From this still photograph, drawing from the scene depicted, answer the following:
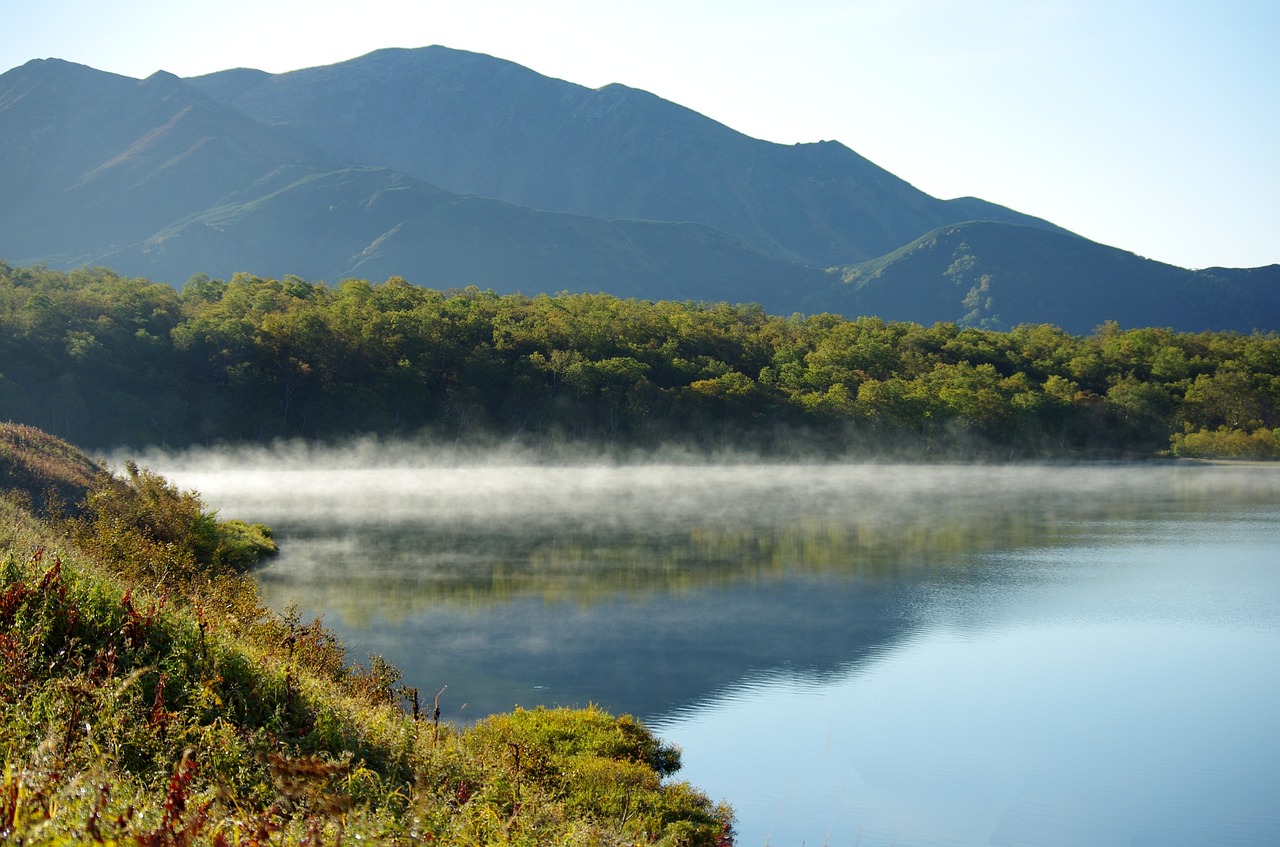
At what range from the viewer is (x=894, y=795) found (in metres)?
15.3

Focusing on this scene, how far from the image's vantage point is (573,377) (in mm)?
89250

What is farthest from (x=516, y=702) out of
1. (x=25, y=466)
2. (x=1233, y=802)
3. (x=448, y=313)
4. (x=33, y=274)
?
(x=33, y=274)

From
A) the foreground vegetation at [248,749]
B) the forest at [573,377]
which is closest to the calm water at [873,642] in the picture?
the foreground vegetation at [248,749]

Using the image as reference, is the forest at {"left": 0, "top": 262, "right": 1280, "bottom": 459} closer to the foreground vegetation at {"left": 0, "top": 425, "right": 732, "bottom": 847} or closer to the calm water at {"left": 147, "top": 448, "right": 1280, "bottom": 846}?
the calm water at {"left": 147, "top": 448, "right": 1280, "bottom": 846}

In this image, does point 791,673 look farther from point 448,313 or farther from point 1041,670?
point 448,313

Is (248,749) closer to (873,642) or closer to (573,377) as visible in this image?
(873,642)

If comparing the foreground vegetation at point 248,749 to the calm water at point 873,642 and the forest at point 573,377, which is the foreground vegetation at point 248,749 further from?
the forest at point 573,377

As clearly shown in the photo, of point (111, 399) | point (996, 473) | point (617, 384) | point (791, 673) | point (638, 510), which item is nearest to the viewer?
point (791, 673)

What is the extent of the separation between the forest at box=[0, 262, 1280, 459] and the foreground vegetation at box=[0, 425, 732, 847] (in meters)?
66.3

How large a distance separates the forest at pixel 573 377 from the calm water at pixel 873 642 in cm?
2575

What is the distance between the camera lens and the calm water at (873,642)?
15.4 m

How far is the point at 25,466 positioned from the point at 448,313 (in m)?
70.1

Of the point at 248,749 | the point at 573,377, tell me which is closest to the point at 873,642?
the point at 248,749

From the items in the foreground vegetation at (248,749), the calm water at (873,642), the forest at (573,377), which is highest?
the forest at (573,377)
